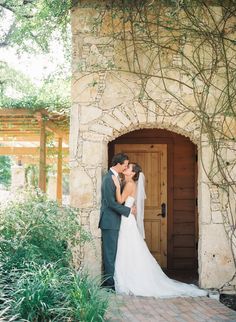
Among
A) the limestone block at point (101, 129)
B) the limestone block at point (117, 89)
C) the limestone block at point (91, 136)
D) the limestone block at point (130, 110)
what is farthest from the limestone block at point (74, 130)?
the limestone block at point (130, 110)

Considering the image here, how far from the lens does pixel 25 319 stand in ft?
12.0

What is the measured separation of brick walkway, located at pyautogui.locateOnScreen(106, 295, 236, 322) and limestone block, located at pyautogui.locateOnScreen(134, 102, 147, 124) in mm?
2332

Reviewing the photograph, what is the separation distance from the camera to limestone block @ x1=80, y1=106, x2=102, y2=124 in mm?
6195

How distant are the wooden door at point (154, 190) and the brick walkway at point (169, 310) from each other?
243 cm

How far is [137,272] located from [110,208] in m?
0.92

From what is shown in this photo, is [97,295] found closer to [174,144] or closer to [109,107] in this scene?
[109,107]

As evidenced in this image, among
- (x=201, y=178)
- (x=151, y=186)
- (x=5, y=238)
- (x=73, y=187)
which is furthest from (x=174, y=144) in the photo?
(x=5, y=238)

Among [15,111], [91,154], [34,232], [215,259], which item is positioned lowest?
[215,259]

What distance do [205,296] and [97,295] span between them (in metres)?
2.32

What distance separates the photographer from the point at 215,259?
605cm

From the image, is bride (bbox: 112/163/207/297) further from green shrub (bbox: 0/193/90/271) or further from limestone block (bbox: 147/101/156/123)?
green shrub (bbox: 0/193/90/271)

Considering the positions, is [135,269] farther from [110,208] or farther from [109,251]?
[110,208]

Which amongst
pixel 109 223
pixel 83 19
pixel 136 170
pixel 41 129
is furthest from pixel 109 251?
pixel 41 129

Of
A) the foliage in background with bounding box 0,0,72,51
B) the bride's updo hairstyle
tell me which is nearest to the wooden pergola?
the foliage in background with bounding box 0,0,72,51
